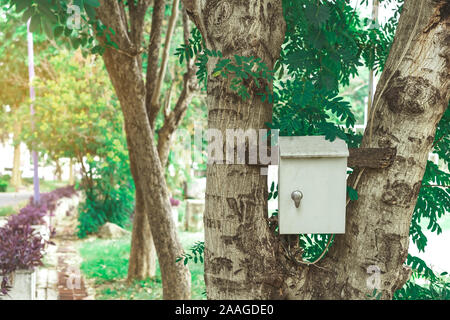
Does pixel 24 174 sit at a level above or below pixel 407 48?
below

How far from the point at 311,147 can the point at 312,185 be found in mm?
115

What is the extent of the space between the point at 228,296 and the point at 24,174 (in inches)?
361

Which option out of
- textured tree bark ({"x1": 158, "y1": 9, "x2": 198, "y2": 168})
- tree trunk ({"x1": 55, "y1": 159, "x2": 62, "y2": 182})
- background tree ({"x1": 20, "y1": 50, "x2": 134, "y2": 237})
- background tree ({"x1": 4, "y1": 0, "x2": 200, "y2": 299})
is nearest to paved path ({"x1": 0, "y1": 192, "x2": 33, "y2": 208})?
tree trunk ({"x1": 55, "y1": 159, "x2": 62, "y2": 182})

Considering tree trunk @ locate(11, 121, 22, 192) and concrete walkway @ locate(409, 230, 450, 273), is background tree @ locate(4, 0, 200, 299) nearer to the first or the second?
concrete walkway @ locate(409, 230, 450, 273)

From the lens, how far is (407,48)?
4.54 feet

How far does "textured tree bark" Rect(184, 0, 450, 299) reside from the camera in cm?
136

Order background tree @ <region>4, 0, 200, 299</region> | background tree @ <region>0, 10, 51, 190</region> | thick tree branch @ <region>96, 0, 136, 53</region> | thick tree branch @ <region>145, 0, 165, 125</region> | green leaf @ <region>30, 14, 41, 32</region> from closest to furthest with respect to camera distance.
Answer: green leaf @ <region>30, 14, 41, 32</region>
thick tree branch @ <region>96, 0, 136, 53</region>
background tree @ <region>4, 0, 200, 299</region>
thick tree branch @ <region>145, 0, 165, 125</region>
background tree @ <region>0, 10, 51, 190</region>

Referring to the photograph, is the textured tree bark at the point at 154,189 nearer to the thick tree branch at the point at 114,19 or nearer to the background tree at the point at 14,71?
the thick tree branch at the point at 114,19

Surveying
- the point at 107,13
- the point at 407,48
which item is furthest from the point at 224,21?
the point at 107,13

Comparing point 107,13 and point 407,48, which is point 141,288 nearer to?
point 107,13

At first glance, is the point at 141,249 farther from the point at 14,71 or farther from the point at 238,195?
the point at 14,71

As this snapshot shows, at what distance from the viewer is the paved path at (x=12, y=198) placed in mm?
8087

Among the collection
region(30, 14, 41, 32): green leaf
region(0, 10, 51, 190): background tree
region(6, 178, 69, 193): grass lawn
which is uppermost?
region(0, 10, 51, 190): background tree

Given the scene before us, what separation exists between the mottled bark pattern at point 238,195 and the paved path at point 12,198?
735cm
